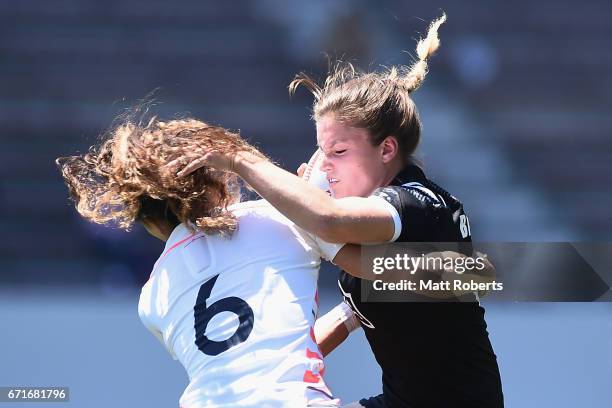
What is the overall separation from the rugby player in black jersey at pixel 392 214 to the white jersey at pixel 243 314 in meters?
0.10

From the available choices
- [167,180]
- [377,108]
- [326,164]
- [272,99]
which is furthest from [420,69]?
[272,99]

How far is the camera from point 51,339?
10.8ft

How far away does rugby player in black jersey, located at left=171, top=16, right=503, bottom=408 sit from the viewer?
1.92 m

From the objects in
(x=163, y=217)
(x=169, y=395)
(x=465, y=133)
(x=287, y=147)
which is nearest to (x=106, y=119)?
(x=287, y=147)

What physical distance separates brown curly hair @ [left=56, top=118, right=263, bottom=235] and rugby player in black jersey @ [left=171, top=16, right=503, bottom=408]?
1.8 inches

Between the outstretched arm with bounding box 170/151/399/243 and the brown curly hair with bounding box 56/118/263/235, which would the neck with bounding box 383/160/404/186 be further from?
the brown curly hair with bounding box 56/118/263/235

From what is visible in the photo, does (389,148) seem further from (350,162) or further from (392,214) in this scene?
(392,214)

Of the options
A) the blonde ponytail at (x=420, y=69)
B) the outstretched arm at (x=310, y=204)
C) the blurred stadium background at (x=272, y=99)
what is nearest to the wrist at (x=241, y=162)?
the outstretched arm at (x=310, y=204)

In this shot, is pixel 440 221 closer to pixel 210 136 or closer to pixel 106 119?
pixel 210 136

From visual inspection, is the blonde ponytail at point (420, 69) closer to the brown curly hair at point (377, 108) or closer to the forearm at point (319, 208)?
the brown curly hair at point (377, 108)

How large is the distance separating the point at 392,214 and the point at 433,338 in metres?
0.31

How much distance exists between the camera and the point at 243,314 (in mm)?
1866

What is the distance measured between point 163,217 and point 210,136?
0.72ft

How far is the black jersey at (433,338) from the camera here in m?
2.04
